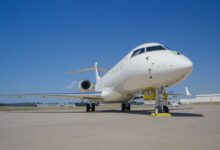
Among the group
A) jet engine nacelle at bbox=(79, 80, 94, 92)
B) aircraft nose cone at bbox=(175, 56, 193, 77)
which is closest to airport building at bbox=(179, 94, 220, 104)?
jet engine nacelle at bbox=(79, 80, 94, 92)

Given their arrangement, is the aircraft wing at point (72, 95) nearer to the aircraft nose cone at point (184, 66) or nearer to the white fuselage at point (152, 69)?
the white fuselage at point (152, 69)

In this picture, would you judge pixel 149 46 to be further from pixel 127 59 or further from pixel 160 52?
pixel 127 59

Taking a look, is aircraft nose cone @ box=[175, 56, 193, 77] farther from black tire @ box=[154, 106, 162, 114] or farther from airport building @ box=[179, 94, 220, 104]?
airport building @ box=[179, 94, 220, 104]

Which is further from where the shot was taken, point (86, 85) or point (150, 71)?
point (86, 85)

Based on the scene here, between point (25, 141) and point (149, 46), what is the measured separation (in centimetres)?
1060

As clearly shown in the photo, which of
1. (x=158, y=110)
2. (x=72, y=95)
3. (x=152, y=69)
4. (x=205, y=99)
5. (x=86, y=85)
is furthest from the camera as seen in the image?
(x=205, y=99)

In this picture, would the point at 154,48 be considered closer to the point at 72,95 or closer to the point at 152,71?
the point at 152,71

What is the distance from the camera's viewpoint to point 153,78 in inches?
534

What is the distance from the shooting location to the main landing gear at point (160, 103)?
45.7ft

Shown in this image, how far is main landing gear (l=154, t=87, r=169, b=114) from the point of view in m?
13.9

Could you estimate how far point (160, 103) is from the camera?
46.4 feet

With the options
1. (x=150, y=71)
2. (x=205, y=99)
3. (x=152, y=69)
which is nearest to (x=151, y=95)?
(x=150, y=71)

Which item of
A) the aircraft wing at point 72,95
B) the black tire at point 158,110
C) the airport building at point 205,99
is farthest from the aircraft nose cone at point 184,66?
the airport building at point 205,99

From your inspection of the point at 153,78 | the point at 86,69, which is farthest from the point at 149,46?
the point at 86,69
